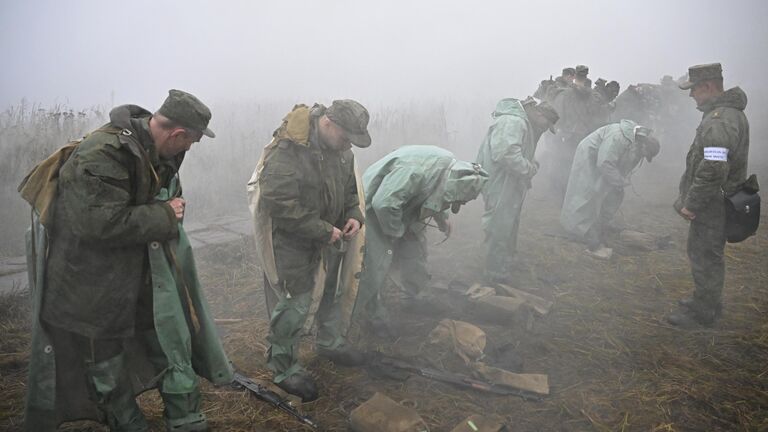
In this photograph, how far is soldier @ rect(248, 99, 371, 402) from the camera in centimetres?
279

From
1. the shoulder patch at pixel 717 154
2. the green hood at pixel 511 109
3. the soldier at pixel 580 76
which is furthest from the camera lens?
the soldier at pixel 580 76

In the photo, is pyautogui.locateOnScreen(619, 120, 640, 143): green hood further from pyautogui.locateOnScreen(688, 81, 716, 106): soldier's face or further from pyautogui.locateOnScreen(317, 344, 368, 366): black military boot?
pyautogui.locateOnScreen(317, 344, 368, 366): black military boot

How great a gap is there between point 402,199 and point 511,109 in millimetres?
2377

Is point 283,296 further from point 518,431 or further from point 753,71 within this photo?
point 753,71

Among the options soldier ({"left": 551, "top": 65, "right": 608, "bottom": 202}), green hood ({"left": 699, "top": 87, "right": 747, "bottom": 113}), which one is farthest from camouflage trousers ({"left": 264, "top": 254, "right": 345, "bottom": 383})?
soldier ({"left": 551, "top": 65, "right": 608, "bottom": 202})

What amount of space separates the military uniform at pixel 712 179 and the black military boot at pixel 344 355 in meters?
3.19

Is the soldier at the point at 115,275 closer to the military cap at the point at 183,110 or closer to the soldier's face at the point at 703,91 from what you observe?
the military cap at the point at 183,110

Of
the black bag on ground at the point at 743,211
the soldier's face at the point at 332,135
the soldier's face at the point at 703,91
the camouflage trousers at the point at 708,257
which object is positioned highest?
the soldier's face at the point at 703,91

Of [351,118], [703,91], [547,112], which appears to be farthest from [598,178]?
[351,118]

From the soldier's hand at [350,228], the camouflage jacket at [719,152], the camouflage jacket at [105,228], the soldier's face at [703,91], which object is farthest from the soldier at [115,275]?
the soldier's face at [703,91]

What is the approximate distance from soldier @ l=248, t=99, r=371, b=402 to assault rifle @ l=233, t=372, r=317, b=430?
4.2 inches

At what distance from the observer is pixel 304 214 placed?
278 cm

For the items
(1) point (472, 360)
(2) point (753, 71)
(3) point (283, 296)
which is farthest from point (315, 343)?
(2) point (753, 71)

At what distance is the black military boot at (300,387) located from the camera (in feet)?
9.86
